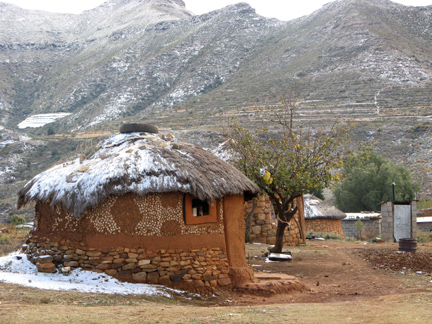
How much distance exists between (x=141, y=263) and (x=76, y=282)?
3.85ft

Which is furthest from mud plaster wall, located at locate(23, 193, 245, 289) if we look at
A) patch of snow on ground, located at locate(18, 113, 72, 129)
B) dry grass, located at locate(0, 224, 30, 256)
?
Answer: patch of snow on ground, located at locate(18, 113, 72, 129)

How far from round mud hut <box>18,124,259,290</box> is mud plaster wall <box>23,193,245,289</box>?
18 mm

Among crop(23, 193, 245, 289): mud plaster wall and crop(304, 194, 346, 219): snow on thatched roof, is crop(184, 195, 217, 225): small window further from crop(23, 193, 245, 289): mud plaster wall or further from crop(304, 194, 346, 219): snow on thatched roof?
crop(304, 194, 346, 219): snow on thatched roof

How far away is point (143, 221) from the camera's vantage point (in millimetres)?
9195

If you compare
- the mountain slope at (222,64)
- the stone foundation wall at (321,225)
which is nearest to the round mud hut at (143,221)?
the stone foundation wall at (321,225)

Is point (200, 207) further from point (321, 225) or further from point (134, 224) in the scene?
point (321, 225)

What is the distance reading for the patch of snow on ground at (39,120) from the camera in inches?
2322

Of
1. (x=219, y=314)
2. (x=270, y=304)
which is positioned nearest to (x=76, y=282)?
(x=219, y=314)

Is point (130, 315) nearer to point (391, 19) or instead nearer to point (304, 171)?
point (304, 171)

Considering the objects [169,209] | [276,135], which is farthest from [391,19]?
[169,209]

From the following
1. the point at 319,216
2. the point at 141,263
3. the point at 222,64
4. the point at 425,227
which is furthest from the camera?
the point at 222,64

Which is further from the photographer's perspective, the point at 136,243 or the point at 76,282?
the point at 136,243

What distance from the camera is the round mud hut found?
30.0 ft

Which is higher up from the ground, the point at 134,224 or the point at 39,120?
the point at 39,120
